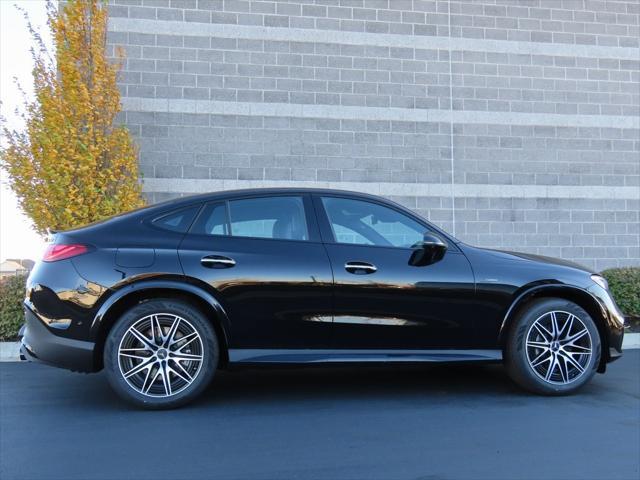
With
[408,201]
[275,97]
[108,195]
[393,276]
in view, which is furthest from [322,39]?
[393,276]

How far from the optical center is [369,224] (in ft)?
15.8

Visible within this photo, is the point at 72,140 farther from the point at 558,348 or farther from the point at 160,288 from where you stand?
the point at 558,348

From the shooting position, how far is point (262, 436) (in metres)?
3.79

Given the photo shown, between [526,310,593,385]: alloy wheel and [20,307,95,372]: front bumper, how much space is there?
3.24 m

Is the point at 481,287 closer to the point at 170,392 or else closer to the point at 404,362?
the point at 404,362

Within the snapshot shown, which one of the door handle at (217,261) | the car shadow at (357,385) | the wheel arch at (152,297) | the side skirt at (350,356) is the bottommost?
the car shadow at (357,385)

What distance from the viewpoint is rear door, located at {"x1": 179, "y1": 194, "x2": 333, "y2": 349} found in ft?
14.3

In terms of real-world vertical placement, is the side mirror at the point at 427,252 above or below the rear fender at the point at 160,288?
above

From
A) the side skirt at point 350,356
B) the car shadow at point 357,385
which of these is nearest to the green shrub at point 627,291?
the car shadow at point 357,385

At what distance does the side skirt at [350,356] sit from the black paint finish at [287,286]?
0.05ft

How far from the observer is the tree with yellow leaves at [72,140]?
7.56 metres

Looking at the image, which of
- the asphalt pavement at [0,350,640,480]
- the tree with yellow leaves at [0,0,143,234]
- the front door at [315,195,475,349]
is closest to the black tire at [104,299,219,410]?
the asphalt pavement at [0,350,640,480]

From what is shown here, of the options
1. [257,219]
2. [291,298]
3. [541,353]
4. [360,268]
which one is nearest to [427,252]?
[360,268]

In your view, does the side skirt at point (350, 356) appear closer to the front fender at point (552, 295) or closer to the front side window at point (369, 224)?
the front fender at point (552, 295)
